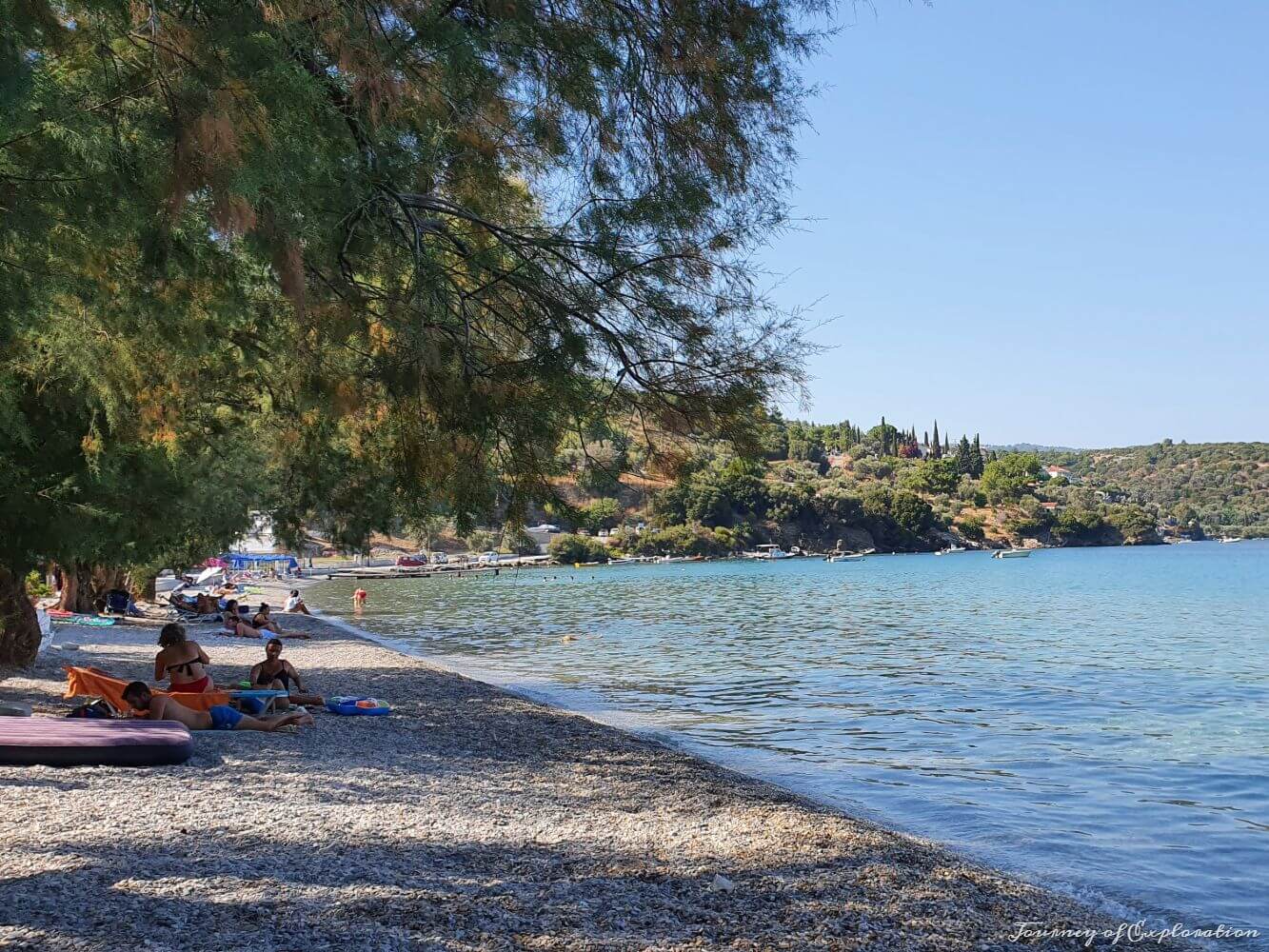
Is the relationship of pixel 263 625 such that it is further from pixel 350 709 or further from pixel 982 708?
pixel 982 708

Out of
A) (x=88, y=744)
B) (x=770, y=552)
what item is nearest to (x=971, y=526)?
(x=770, y=552)

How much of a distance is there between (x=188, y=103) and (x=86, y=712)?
23.2 feet

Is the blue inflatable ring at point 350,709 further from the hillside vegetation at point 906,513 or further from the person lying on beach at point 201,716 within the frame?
the hillside vegetation at point 906,513

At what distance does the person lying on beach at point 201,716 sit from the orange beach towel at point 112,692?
0.14 meters

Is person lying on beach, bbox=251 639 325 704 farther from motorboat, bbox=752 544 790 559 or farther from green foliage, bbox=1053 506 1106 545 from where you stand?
green foliage, bbox=1053 506 1106 545

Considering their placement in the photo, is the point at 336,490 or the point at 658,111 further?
the point at 336,490

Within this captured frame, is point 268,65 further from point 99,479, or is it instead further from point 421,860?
point 99,479

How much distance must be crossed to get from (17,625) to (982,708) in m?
13.3

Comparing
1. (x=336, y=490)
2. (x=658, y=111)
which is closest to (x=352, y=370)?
(x=658, y=111)

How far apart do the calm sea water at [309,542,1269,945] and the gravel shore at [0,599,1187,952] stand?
139 cm

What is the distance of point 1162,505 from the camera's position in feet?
643

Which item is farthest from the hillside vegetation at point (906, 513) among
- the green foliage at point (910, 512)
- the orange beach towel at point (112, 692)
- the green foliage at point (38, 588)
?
the orange beach towel at point (112, 692)

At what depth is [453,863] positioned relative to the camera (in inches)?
229

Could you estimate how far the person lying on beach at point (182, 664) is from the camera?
10.6 metres
